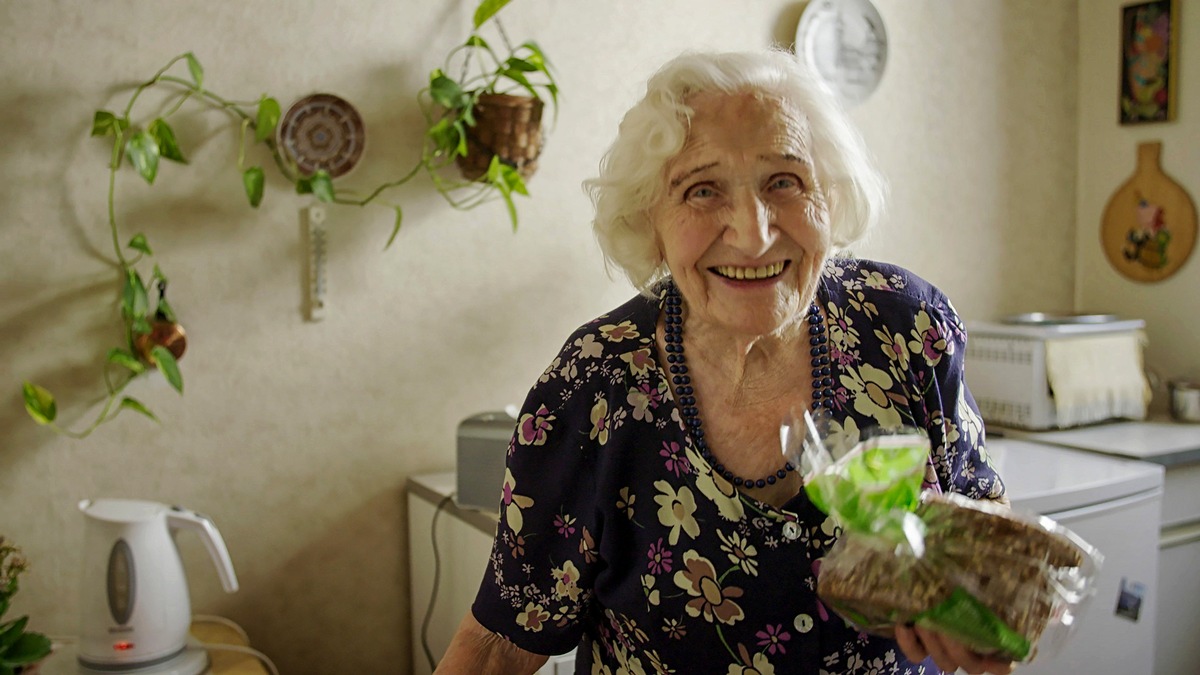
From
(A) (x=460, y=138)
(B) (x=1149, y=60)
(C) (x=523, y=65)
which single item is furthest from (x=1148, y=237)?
(A) (x=460, y=138)

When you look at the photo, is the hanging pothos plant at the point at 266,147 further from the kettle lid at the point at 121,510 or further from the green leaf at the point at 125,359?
the kettle lid at the point at 121,510

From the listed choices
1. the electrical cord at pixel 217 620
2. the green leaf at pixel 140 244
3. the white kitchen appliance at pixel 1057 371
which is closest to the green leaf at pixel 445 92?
the green leaf at pixel 140 244

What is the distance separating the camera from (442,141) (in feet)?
6.38

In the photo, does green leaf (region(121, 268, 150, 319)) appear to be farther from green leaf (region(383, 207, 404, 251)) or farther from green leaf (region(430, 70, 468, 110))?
green leaf (region(430, 70, 468, 110))

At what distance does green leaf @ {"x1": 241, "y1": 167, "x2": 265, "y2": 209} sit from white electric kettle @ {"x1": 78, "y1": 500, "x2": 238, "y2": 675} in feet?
1.84

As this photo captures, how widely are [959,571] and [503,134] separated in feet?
4.48

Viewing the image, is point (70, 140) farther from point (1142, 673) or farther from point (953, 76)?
point (1142, 673)

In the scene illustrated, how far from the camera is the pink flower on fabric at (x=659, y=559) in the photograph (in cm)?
113

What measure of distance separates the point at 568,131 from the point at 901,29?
1.06 meters

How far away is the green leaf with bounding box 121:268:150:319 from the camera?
1.70 metres

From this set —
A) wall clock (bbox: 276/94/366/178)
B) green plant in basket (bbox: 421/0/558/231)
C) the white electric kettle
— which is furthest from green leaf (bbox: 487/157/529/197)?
the white electric kettle

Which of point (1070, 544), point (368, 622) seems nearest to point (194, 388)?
point (368, 622)

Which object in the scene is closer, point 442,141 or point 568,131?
point 442,141

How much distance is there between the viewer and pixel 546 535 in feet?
3.87
